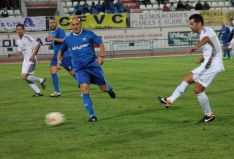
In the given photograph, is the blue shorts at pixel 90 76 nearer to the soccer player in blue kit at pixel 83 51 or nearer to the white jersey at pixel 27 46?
the soccer player in blue kit at pixel 83 51

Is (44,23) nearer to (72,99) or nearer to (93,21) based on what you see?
(93,21)

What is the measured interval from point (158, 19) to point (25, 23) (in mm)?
11482

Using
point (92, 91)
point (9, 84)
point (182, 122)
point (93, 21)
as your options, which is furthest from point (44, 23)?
point (182, 122)

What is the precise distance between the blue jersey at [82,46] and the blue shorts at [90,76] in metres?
0.11

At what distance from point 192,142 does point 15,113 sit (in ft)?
18.9

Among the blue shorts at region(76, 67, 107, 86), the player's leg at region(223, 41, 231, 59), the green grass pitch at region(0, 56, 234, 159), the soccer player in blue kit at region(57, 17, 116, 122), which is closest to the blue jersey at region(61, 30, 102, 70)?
the soccer player in blue kit at region(57, 17, 116, 122)

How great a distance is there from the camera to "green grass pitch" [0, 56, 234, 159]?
8094 mm

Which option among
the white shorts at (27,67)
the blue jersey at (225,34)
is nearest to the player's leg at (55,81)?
the white shorts at (27,67)

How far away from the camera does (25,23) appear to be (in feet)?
137

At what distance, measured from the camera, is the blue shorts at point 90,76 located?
11.8m

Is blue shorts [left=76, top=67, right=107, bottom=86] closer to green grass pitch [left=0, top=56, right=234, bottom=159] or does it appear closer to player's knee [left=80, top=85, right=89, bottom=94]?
player's knee [left=80, top=85, right=89, bottom=94]

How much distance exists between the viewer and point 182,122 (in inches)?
422

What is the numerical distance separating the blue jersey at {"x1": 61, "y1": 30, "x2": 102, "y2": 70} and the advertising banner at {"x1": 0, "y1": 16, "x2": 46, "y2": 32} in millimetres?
30239

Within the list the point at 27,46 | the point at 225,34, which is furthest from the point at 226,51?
the point at 27,46
